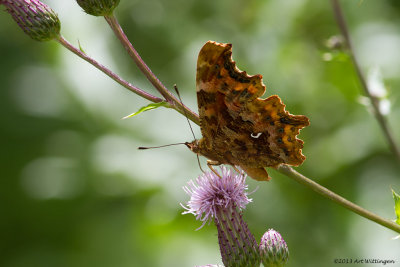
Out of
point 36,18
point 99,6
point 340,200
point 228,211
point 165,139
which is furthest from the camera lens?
point 165,139

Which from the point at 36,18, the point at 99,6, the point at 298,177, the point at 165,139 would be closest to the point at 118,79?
the point at 99,6

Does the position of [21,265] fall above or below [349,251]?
above

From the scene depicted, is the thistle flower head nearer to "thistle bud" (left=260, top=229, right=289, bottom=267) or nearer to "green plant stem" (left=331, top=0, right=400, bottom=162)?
"thistle bud" (left=260, top=229, right=289, bottom=267)

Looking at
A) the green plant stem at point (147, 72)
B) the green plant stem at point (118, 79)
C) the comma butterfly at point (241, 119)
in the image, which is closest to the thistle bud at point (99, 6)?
the green plant stem at point (147, 72)

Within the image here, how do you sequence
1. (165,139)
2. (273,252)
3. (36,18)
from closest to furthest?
(36,18) → (273,252) → (165,139)

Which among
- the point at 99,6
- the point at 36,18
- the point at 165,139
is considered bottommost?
the point at 99,6

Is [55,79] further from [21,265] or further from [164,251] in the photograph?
[164,251]

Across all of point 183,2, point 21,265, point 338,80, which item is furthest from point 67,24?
point 338,80

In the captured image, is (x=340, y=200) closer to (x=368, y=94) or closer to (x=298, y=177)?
(x=298, y=177)
